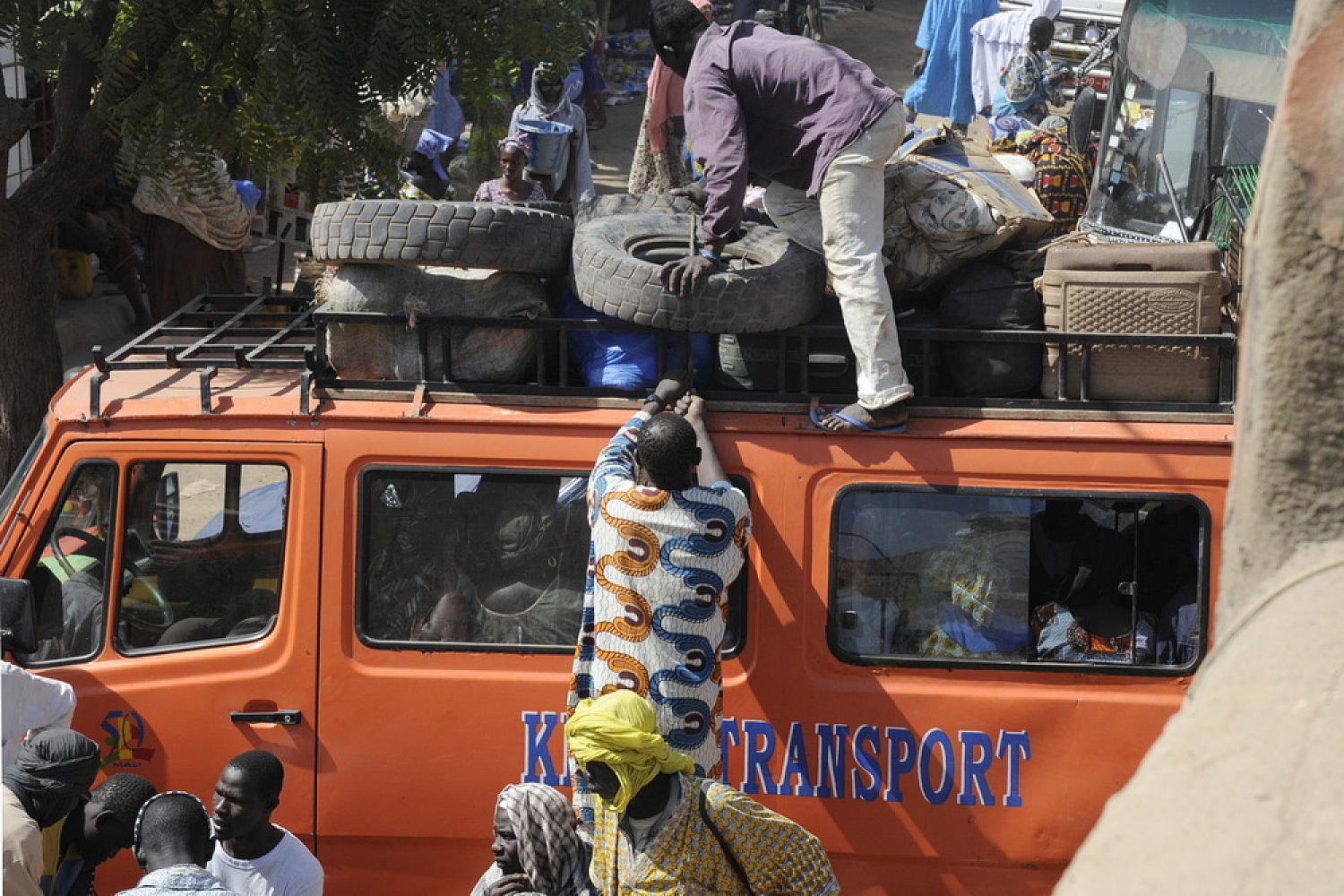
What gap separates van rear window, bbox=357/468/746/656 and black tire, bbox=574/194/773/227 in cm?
89

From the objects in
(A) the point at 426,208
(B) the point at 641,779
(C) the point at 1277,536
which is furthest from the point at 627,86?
(C) the point at 1277,536

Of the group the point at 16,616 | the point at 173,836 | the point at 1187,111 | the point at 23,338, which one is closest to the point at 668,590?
the point at 173,836

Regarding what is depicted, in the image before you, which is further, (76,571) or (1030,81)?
(1030,81)

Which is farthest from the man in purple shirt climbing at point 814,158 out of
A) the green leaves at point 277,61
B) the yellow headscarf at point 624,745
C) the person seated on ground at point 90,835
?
the person seated on ground at point 90,835

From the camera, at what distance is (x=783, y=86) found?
13.7ft

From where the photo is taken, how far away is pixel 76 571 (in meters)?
4.02

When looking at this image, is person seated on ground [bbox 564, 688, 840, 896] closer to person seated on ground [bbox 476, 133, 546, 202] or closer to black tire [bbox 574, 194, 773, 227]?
black tire [bbox 574, 194, 773, 227]

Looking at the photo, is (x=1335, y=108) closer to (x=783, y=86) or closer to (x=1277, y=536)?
(x=1277, y=536)

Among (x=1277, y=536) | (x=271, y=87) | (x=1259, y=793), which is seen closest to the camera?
(x=1259, y=793)

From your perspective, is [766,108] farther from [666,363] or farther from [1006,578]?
[1006,578]

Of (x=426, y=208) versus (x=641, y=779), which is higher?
(x=426, y=208)

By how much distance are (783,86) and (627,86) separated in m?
13.7

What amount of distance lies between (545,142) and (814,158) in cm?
601

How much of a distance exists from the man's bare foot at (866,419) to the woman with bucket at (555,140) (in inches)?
227
